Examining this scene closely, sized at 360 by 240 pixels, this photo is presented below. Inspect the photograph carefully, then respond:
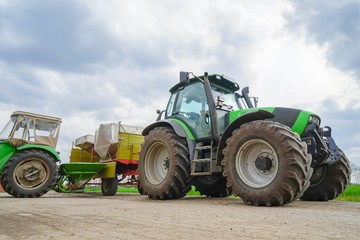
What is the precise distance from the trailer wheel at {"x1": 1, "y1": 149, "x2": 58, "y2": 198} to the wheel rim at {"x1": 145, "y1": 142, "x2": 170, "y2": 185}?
2748 millimetres

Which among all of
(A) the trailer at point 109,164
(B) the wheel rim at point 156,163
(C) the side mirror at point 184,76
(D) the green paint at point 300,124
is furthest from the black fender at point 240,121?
(A) the trailer at point 109,164

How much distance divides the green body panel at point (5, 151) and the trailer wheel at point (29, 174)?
0.69 feet

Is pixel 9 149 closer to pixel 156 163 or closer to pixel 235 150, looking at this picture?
pixel 156 163

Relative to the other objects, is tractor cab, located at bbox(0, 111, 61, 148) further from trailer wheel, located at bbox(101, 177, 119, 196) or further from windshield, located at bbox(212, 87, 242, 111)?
windshield, located at bbox(212, 87, 242, 111)

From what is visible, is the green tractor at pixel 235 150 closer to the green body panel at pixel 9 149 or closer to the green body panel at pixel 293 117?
the green body panel at pixel 293 117

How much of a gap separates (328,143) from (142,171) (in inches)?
151

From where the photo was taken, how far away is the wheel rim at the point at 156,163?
714 centimetres

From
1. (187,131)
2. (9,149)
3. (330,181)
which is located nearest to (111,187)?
(9,149)

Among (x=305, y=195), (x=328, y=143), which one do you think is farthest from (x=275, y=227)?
(x=305, y=195)

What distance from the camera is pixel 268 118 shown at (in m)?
5.46

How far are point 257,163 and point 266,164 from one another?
0.15m

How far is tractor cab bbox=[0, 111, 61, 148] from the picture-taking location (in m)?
8.64

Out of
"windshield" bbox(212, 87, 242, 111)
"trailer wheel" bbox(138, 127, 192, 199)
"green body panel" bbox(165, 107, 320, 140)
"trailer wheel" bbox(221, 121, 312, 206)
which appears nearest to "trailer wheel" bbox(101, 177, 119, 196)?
"trailer wheel" bbox(138, 127, 192, 199)

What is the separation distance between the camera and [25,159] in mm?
8102
